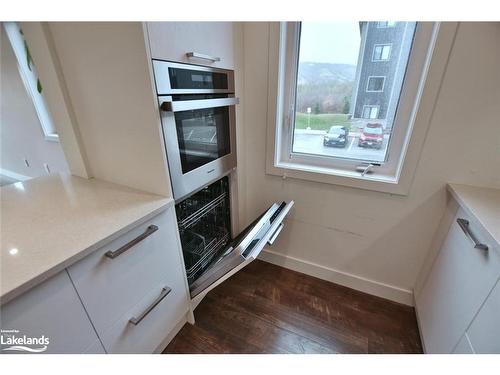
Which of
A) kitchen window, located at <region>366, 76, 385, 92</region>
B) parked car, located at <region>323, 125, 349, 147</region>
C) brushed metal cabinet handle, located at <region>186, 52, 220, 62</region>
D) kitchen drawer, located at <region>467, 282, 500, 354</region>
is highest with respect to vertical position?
brushed metal cabinet handle, located at <region>186, 52, 220, 62</region>

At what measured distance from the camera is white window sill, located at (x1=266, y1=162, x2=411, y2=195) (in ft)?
4.05

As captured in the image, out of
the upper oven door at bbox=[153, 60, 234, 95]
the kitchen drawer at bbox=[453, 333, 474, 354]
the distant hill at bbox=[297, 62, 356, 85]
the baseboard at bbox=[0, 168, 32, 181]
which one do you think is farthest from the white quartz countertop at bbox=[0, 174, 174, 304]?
the baseboard at bbox=[0, 168, 32, 181]

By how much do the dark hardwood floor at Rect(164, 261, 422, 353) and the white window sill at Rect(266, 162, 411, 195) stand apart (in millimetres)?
799

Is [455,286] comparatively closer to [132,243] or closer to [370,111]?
[370,111]

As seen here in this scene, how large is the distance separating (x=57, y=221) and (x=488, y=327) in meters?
1.54

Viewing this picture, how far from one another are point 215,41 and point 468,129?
129cm

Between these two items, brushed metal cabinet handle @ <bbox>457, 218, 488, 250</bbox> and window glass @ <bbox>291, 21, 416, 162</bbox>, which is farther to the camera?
window glass @ <bbox>291, 21, 416, 162</bbox>

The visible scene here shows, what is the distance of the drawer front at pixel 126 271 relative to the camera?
73 cm

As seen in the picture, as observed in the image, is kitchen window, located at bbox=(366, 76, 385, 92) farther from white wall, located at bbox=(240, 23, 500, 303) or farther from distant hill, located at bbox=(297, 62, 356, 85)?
white wall, located at bbox=(240, 23, 500, 303)

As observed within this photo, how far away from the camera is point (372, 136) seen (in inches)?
51.1

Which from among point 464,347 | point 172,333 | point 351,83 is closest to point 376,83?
point 351,83
